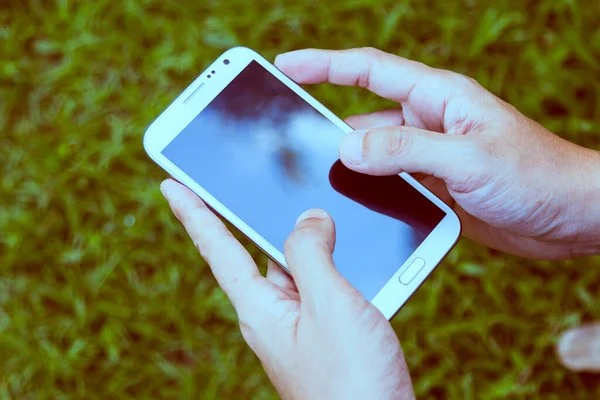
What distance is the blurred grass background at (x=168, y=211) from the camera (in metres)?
2.19

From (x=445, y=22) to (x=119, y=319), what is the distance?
5.59ft

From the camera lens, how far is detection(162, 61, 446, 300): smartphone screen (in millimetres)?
1662

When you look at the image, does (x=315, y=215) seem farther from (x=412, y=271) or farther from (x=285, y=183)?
(x=412, y=271)

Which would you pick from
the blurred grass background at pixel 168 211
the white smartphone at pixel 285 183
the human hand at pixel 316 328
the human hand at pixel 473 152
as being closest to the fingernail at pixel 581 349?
the blurred grass background at pixel 168 211

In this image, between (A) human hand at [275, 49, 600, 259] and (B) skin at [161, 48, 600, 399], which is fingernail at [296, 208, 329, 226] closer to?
(B) skin at [161, 48, 600, 399]

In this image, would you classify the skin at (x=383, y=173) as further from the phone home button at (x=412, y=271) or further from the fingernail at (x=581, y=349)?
the fingernail at (x=581, y=349)

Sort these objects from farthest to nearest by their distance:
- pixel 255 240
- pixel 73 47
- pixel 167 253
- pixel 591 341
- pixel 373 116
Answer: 1. pixel 73 47
2. pixel 167 253
3. pixel 591 341
4. pixel 373 116
5. pixel 255 240

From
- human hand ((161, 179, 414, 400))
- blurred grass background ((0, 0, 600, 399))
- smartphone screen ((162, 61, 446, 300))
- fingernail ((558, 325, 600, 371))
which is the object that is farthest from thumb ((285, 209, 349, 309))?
fingernail ((558, 325, 600, 371))

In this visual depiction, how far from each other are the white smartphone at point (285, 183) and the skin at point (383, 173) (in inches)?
3.4

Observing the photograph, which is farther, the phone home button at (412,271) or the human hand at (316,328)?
the phone home button at (412,271)

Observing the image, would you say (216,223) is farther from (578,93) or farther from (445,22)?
(578,93)

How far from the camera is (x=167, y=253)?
229cm

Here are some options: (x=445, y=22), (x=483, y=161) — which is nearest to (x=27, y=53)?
(x=445, y=22)

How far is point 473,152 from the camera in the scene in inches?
59.9
